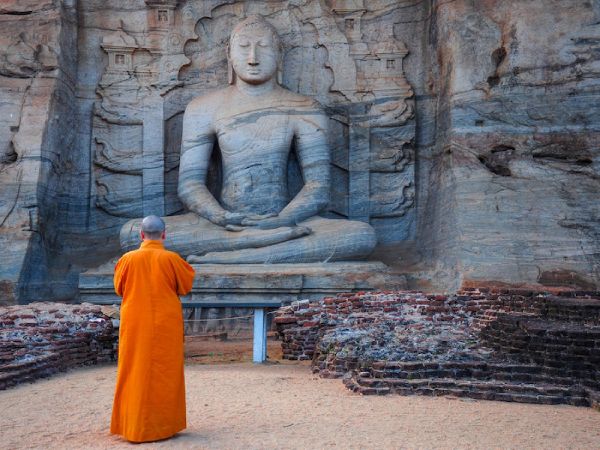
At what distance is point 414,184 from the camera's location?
12.3 metres

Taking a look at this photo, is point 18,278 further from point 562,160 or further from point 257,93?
point 562,160

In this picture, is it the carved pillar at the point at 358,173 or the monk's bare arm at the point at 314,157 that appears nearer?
the monk's bare arm at the point at 314,157

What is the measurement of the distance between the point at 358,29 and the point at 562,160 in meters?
4.16

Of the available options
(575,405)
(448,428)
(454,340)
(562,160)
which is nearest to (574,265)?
(562,160)

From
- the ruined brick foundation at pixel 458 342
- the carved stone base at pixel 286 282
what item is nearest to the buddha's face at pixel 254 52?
the carved stone base at pixel 286 282

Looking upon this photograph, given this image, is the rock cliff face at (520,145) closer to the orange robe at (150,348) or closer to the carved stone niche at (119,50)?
the carved stone niche at (119,50)

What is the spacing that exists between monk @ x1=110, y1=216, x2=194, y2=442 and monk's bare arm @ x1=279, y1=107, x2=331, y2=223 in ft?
21.3

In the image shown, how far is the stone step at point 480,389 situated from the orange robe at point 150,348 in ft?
6.18

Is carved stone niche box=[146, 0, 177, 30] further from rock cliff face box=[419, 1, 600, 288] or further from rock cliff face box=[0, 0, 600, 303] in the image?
rock cliff face box=[419, 1, 600, 288]

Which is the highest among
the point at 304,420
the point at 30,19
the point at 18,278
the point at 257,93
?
the point at 30,19

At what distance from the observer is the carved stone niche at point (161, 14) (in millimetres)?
12547

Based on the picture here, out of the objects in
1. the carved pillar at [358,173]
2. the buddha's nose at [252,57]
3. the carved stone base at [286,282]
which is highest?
A: the buddha's nose at [252,57]

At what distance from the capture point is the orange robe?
182 inches

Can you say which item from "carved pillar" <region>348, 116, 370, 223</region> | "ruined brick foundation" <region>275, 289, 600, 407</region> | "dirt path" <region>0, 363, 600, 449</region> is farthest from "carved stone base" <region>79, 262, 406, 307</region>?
"dirt path" <region>0, 363, 600, 449</region>
